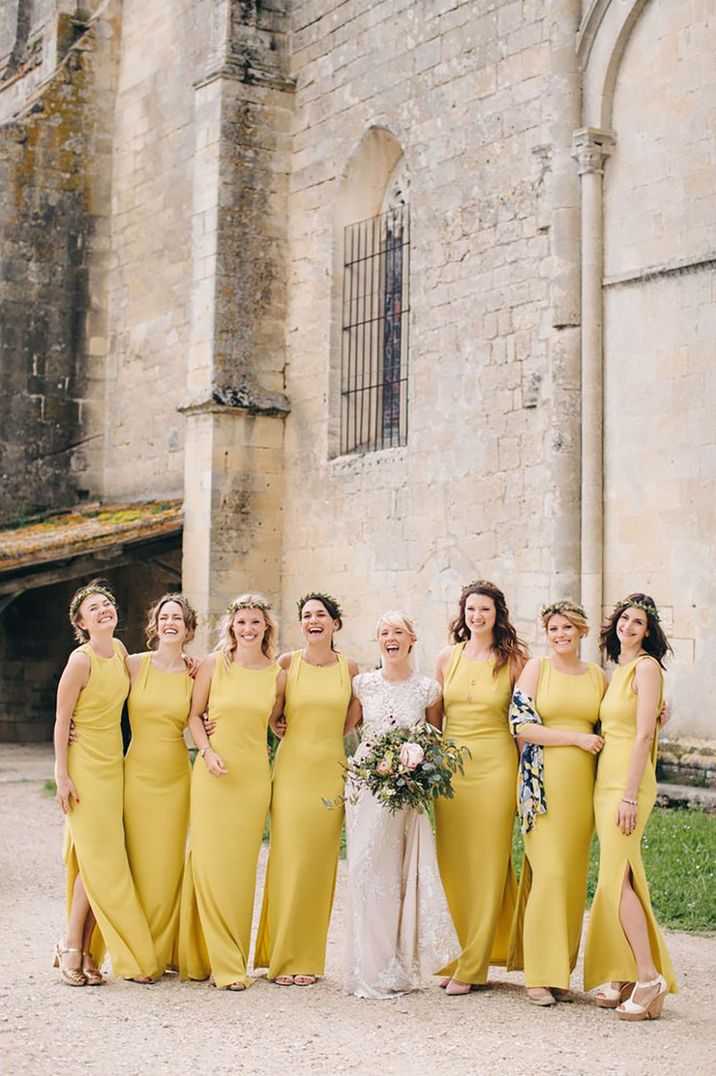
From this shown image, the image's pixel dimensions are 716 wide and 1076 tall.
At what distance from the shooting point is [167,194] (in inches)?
695

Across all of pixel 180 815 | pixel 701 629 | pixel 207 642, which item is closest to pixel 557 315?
pixel 701 629

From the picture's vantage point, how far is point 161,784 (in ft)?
20.6

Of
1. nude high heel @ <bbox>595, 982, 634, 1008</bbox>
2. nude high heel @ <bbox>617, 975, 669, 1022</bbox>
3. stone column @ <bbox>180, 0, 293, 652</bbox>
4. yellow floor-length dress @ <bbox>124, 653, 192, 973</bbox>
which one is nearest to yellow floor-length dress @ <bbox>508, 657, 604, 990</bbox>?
nude high heel @ <bbox>595, 982, 634, 1008</bbox>

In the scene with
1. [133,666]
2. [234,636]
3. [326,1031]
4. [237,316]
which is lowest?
[326,1031]

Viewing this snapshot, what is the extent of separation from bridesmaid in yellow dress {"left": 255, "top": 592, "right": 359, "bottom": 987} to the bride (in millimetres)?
125

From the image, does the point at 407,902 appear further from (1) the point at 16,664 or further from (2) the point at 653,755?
(1) the point at 16,664

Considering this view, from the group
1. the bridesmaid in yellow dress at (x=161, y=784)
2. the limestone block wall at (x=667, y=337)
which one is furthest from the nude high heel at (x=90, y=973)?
the limestone block wall at (x=667, y=337)

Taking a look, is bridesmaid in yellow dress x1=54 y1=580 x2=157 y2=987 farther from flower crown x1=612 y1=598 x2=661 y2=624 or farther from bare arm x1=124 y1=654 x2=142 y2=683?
flower crown x1=612 y1=598 x2=661 y2=624

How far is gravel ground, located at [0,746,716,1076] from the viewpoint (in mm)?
5047

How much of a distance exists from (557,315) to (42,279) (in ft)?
28.3

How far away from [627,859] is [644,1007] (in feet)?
1.86

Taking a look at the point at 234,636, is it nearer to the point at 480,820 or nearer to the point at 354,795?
the point at 354,795

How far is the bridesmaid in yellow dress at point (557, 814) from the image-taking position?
5.81 meters

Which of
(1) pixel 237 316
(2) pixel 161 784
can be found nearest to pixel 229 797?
(2) pixel 161 784
